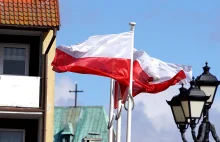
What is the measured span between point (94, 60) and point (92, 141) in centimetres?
3277

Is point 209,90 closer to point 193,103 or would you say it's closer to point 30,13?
point 193,103

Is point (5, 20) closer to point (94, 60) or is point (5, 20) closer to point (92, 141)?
point (94, 60)

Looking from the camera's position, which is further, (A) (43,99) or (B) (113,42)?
(A) (43,99)

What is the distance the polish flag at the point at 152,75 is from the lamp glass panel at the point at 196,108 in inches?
305

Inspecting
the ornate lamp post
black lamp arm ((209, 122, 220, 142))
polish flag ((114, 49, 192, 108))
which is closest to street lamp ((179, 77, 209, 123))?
the ornate lamp post

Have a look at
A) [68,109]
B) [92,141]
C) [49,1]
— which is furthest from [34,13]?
[68,109]

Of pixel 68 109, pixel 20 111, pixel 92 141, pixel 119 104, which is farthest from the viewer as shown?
pixel 68 109

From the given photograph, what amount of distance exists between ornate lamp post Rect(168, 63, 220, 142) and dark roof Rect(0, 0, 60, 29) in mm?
16683

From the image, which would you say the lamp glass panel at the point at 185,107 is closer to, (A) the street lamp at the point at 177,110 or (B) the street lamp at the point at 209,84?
(A) the street lamp at the point at 177,110

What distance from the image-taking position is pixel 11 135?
39.6 meters

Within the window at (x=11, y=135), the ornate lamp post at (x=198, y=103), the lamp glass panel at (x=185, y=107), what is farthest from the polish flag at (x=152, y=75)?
the window at (x=11, y=135)

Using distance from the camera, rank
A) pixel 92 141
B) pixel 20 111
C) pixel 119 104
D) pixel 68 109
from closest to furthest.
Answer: pixel 119 104 → pixel 20 111 → pixel 92 141 → pixel 68 109

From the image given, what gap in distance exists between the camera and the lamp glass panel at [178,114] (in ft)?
72.1

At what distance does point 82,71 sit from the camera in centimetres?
2972
